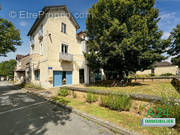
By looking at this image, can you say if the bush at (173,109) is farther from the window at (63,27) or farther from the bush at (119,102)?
the window at (63,27)

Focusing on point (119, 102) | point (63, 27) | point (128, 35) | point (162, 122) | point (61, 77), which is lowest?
point (162, 122)

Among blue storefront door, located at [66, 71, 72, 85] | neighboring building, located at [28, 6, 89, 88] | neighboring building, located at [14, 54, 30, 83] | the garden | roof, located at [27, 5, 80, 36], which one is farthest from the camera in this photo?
neighboring building, located at [14, 54, 30, 83]

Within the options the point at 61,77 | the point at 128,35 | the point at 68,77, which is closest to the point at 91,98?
the point at 128,35

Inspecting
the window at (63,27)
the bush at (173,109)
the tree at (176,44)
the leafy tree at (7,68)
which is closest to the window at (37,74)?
the window at (63,27)

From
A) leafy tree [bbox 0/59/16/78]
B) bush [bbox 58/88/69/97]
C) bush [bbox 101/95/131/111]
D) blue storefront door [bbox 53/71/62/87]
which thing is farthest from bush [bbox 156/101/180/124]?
leafy tree [bbox 0/59/16/78]

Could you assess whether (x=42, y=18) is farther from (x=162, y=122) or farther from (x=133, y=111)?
(x=162, y=122)

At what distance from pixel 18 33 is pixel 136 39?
16744mm

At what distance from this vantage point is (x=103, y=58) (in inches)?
363

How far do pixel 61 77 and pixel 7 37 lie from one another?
9215 mm

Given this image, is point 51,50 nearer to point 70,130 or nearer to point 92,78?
point 92,78

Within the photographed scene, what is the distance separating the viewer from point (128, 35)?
837 cm

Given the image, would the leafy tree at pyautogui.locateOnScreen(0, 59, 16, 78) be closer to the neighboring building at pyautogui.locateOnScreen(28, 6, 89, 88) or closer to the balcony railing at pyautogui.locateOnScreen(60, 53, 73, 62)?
the neighboring building at pyautogui.locateOnScreen(28, 6, 89, 88)

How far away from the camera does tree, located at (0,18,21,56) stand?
11318 mm

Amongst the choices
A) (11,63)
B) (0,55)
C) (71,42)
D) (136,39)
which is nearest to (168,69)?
(136,39)
